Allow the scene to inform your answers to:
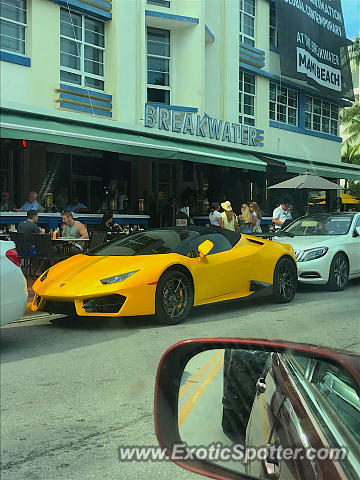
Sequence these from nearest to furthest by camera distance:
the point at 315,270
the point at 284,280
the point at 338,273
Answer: the point at 284,280 < the point at 315,270 < the point at 338,273

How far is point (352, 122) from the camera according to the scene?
40031 millimetres

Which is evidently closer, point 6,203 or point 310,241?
point 310,241

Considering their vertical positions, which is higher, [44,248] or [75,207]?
[75,207]

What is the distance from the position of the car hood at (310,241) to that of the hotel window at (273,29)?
9737mm

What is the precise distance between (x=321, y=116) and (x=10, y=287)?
22027 millimetres

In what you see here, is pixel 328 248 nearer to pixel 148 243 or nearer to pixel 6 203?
pixel 148 243

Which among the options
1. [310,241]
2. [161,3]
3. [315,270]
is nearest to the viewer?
[315,270]

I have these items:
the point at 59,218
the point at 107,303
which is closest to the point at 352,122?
the point at 59,218

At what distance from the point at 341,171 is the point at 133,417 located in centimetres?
1828

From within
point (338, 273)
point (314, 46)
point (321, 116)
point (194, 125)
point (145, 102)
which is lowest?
point (338, 273)

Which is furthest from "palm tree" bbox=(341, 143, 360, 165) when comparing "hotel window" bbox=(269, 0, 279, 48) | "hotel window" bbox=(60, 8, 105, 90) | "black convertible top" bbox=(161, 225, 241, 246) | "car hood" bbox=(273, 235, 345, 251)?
"black convertible top" bbox=(161, 225, 241, 246)

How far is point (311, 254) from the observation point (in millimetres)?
8797

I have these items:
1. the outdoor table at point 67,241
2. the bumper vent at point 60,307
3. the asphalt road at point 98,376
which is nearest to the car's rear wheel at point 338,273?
the asphalt road at point 98,376

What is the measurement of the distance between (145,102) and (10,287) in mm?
10557
